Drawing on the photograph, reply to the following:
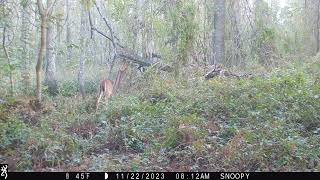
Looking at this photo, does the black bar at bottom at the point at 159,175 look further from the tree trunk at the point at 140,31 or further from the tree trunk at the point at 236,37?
the tree trunk at the point at 236,37

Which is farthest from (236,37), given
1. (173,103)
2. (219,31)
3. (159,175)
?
(159,175)

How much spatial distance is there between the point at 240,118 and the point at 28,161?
159 inches

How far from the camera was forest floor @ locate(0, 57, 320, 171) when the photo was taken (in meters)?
7.19

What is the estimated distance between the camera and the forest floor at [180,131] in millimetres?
7191

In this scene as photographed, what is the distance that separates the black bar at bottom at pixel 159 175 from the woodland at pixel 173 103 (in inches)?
10.1

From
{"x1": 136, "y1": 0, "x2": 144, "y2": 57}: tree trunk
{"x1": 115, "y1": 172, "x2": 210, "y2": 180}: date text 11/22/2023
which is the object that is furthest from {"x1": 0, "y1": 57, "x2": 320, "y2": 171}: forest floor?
{"x1": 136, "y1": 0, "x2": 144, "y2": 57}: tree trunk

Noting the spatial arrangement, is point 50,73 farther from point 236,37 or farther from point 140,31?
point 236,37

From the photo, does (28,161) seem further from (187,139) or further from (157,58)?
(157,58)

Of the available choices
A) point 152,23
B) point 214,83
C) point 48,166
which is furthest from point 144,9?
point 48,166

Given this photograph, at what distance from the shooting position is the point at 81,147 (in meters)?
8.27

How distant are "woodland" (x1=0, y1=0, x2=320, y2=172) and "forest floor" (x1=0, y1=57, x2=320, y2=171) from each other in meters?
0.02

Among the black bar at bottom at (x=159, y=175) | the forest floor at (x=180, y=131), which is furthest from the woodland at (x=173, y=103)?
the black bar at bottom at (x=159, y=175)

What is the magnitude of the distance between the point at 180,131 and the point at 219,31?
34.5 ft

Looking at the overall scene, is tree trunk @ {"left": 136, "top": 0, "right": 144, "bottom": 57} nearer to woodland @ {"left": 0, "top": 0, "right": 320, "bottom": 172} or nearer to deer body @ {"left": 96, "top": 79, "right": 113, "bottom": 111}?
woodland @ {"left": 0, "top": 0, "right": 320, "bottom": 172}
